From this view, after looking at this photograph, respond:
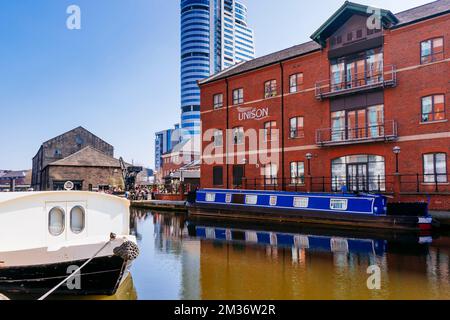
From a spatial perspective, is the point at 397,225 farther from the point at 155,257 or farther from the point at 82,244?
the point at 82,244

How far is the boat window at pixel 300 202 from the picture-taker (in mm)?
19945

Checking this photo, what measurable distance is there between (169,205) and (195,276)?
2169cm

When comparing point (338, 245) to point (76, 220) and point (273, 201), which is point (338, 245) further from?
point (76, 220)

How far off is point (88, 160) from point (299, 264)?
40.6m

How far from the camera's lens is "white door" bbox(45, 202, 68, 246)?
8133 mm

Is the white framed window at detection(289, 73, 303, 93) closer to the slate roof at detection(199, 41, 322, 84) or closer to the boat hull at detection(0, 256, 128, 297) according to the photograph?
the slate roof at detection(199, 41, 322, 84)

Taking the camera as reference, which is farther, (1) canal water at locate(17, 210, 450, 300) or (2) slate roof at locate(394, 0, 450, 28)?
(2) slate roof at locate(394, 0, 450, 28)

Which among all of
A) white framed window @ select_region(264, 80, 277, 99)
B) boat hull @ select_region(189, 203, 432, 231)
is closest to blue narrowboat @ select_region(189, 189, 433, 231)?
boat hull @ select_region(189, 203, 432, 231)

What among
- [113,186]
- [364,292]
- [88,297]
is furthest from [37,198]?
[113,186]

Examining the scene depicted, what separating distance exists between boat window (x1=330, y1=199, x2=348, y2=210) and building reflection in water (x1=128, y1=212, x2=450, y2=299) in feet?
6.22

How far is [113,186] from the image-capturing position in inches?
1766

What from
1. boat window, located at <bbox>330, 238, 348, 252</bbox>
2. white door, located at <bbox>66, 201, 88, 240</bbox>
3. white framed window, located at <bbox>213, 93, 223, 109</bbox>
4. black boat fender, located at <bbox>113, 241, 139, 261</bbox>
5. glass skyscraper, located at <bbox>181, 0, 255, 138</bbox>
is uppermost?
glass skyscraper, located at <bbox>181, 0, 255, 138</bbox>

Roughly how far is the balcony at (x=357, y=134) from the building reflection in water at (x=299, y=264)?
267 inches

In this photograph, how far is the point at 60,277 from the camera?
7.60 metres
